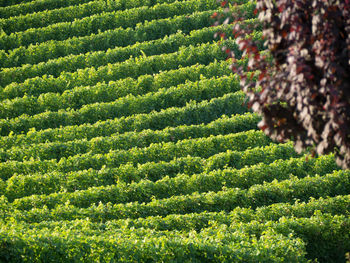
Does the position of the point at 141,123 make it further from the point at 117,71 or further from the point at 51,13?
the point at 51,13

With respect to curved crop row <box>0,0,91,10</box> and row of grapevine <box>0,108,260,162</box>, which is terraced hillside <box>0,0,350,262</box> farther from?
curved crop row <box>0,0,91,10</box>

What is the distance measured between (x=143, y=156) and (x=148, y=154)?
0.56ft

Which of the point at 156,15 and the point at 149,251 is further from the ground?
the point at 156,15

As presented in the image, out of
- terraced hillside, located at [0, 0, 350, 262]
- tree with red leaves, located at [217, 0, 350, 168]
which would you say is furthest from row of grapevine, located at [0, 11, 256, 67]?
tree with red leaves, located at [217, 0, 350, 168]

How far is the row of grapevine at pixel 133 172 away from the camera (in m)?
14.8

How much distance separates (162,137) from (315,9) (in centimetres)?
1038

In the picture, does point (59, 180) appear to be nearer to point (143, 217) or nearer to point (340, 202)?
point (143, 217)

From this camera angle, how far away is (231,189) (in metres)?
13.8

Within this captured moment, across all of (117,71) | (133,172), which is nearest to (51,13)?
(117,71)

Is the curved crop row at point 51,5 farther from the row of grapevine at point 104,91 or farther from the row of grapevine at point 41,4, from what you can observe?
the row of grapevine at point 104,91

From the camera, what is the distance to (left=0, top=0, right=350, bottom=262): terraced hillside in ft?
34.8

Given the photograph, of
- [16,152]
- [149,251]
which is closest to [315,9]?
[149,251]

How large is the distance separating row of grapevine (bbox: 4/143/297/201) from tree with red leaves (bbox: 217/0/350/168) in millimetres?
7360

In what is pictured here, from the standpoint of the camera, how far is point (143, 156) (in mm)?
16031
